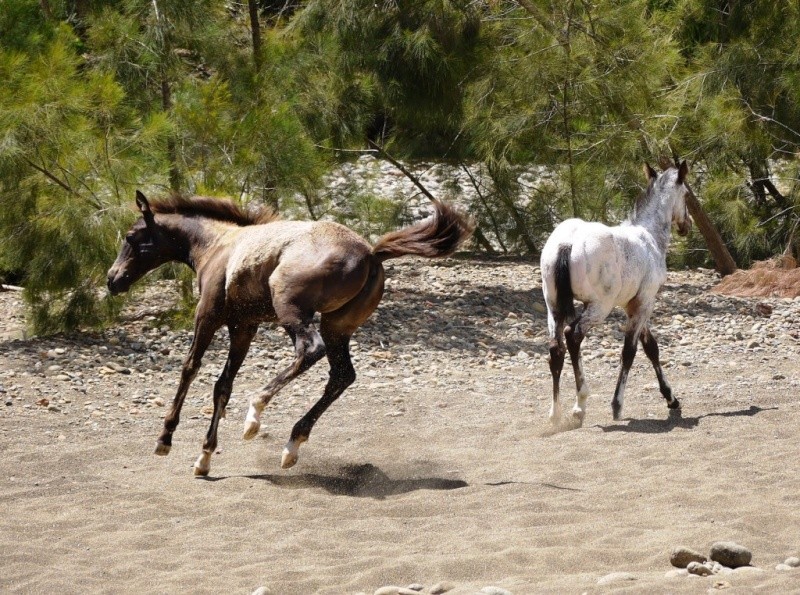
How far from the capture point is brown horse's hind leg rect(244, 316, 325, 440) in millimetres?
5973

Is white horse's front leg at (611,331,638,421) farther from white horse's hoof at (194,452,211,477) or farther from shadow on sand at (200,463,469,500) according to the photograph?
white horse's hoof at (194,452,211,477)

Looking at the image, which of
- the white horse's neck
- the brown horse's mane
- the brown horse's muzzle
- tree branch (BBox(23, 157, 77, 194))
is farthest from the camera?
tree branch (BBox(23, 157, 77, 194))

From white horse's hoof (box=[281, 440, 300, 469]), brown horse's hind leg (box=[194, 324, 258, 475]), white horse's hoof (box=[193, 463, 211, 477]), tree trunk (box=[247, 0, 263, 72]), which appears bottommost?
white horse's hoof (box=[193, 463, 211, 477])

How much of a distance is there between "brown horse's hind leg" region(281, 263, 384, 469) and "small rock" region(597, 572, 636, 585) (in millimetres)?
2620

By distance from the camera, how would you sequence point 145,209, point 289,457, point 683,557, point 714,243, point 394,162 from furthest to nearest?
point 394,162 < point 714,243 < point 145,209 < point 289,457 < point 683,557

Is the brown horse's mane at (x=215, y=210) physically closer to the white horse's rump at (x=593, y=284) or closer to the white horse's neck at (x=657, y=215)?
the white horse's rump at (x=593, y=284)

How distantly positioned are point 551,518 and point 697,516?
681 mm

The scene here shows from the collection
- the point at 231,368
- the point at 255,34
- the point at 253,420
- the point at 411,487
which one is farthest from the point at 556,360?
the point at 255,34

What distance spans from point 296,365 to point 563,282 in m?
2.31

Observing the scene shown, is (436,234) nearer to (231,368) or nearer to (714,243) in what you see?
(231,368)

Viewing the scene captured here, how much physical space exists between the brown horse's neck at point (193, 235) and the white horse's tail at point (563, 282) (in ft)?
7.31

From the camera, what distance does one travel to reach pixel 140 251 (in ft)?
24.2

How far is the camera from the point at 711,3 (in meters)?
14.3

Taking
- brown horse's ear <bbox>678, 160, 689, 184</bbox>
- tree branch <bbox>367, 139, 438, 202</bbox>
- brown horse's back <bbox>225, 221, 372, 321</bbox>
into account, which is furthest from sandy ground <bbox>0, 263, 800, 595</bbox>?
tree branch <bbox>367, 139, 438, 202</bbox>
